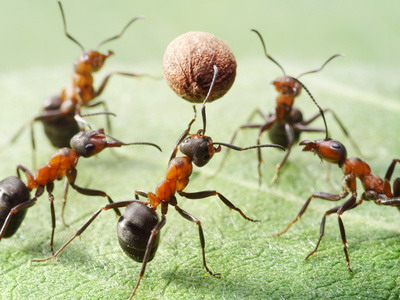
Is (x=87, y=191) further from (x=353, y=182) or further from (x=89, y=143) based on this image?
(x=353, y=182)

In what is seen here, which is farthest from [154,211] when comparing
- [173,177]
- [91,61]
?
[91,61]

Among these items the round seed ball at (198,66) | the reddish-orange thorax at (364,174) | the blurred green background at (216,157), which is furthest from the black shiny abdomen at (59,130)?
the reddish-orange thorax at (364,174)

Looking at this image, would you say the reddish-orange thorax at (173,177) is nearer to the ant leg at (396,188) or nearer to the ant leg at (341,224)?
the ant leg at (341,224)

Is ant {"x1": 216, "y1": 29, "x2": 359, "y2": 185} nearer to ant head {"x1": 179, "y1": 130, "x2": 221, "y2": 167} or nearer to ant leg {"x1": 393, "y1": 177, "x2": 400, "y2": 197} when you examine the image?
ant leg {"x1": 393, "y1": 177, "x2": 400, "y2": 197}

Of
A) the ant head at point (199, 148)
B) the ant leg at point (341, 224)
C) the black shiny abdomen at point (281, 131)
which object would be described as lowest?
the black shiny abdomen at point (281, 131)

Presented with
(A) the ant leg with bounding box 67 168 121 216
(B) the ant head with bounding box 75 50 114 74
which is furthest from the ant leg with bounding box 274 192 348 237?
(B) the ant head with bounding box 75 50 114 74

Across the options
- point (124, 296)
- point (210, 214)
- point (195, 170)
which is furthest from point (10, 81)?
point (124, 296)
